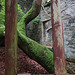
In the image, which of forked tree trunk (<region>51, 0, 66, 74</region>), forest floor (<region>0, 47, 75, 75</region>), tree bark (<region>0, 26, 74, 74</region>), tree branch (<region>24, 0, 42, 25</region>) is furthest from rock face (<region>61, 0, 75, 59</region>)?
forked tree trunk (<region>51, 0, 66, 74</region>)

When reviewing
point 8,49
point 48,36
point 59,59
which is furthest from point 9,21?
point 48,36

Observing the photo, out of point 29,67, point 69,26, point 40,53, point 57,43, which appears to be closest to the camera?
point 57,43

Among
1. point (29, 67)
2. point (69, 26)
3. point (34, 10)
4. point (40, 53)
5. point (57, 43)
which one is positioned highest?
point (34, 10)

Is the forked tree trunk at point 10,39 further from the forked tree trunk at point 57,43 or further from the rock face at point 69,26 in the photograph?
the rock face at point 69,26

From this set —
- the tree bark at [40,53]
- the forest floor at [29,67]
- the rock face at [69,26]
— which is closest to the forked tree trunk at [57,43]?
the tree bark at [40,53]

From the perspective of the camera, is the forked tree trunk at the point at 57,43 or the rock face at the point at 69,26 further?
the rock face at the point at 69,26

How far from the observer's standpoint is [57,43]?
1.22 m

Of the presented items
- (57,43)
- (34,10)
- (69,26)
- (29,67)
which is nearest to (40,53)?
(29,67)

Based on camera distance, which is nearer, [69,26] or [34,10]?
[34,10]

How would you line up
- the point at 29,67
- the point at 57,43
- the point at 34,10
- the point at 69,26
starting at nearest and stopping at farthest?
the point at 57,43 → the point at 29,67 → the point at 34,10 → the point at 69,26

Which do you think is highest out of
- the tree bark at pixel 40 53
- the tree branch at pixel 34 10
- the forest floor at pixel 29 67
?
the tree branch at pixel 34 10

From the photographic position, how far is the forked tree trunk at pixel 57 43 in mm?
1198

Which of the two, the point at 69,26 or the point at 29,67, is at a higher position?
the point at 69,26

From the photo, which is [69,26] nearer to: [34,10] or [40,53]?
[34,10]
